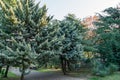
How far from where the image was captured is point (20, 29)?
566 inches

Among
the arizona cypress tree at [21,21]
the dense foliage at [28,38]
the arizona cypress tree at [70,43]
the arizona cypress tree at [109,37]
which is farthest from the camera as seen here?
the arizona cypress tree at [109,37]

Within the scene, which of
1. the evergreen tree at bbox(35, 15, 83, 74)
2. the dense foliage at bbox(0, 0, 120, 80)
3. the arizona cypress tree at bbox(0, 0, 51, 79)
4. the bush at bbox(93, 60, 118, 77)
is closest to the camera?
the dense foliage at bbox(0, 0, 120, 80)

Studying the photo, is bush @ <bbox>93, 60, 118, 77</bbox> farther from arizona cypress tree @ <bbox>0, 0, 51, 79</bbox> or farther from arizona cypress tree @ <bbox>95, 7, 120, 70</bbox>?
arizona cypress tree @ <bbox>0, 0, 51, 79</bbox>

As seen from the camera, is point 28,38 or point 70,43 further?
point 70,43

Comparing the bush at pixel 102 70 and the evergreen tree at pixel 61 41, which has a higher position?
the evergreen tree at pixel 61 41

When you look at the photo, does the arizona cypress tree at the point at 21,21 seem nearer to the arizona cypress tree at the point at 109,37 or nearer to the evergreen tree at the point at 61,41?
the evergreen tree at the point at 61,41

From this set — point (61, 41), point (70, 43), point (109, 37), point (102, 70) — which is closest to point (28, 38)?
point (61, 41)

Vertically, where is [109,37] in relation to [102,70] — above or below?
above

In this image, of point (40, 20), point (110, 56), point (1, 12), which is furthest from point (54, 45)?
point (110, 56)

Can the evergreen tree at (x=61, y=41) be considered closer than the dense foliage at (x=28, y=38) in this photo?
No

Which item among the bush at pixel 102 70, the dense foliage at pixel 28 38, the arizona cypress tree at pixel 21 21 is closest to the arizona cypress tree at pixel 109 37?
the bush at pixel 102 70

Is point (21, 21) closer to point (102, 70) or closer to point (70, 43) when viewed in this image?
point (70, 43)

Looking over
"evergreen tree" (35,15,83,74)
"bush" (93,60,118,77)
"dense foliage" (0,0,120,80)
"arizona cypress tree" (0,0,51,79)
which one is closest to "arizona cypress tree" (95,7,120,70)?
"bush" (93,60,118,77)

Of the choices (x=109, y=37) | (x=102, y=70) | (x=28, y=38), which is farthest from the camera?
(x=109, y=37)
